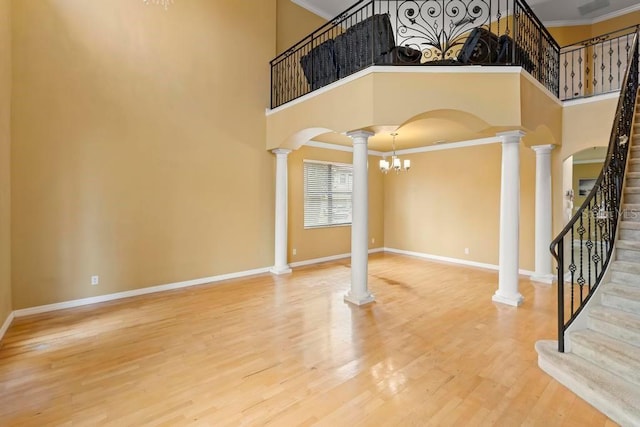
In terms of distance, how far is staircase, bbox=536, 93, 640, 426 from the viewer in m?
2.18

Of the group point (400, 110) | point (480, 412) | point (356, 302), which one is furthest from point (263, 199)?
point (480, 412)

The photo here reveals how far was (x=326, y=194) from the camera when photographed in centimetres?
750

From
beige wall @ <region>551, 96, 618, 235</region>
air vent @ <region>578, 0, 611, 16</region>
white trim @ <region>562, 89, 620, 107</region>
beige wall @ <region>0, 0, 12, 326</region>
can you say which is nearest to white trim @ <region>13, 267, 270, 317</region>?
beige wall @ <region>0, 0, 12, 326</region>

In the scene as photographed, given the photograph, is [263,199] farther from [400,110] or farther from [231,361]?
[231,361]

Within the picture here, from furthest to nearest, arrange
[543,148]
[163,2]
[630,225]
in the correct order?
[543,148] < [163,2] < [630,225]

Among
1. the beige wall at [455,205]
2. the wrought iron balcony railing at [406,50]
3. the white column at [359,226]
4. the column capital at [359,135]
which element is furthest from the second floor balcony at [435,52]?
the beige wall at [455,205]

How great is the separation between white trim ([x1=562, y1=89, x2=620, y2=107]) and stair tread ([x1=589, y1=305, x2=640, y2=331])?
3.99 metres

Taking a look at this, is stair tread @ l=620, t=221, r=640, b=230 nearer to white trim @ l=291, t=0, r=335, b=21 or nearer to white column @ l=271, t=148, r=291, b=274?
white column @ l=271, t=148, r=291, b=274

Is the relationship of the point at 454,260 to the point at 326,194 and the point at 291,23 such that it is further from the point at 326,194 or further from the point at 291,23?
the point at 291,23

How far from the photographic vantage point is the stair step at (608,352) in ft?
7.59

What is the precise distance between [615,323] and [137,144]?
19.9 feet

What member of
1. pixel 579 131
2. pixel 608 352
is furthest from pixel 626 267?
pixel 579 131

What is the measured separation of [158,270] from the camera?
195 inches

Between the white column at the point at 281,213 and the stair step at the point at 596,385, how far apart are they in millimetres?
4373
